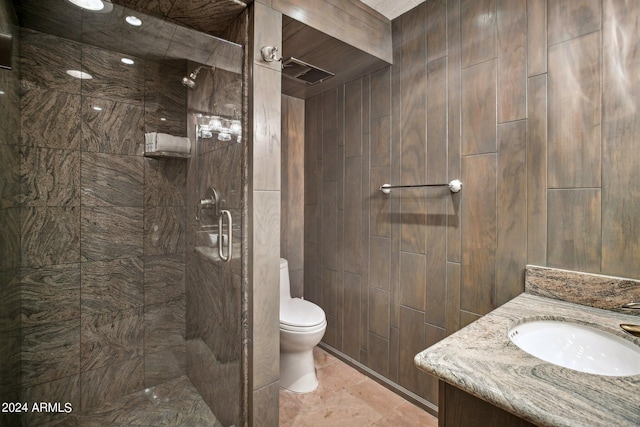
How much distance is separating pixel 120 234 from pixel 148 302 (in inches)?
17.4

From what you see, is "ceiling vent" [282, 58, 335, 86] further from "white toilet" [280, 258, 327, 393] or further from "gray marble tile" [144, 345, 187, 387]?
"gray marble tile" [144, 345, 187, 387]

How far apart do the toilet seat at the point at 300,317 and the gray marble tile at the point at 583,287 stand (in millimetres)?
1200

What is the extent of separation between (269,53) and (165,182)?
945 millimetres

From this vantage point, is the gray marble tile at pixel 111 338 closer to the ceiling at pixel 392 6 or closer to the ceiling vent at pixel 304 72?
the ceiling vent at pixel 304 72

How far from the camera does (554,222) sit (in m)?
1.33

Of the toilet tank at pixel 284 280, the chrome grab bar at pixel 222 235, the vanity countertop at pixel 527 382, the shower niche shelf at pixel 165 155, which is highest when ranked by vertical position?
the shower niche shelf at pixel 165 155

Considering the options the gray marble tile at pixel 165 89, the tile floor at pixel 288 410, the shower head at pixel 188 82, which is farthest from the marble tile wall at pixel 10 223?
the shower head at pixel 188 82

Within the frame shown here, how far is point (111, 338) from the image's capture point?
1.71 meters

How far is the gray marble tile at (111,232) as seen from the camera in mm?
1624

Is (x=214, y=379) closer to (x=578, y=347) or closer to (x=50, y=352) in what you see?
(x=50, y=352)

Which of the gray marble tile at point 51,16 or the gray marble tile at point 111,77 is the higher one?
the gray marble tile at point 51,16

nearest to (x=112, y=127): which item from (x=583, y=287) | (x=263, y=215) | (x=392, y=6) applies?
(x=263, y=215)

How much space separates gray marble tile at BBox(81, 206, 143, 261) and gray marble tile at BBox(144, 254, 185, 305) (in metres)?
0.11

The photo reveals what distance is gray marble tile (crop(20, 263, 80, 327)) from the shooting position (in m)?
1.49
